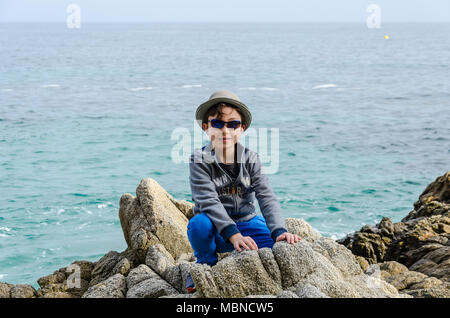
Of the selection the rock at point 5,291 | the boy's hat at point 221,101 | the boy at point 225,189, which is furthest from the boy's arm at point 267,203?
the rock at point 5,291

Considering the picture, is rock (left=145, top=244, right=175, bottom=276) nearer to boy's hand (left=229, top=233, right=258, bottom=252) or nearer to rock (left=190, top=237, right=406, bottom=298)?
boy's hand (left=229, top=233, right=258, bottom=252)

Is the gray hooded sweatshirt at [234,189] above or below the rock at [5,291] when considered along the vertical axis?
above

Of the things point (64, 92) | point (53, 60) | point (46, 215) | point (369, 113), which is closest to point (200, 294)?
point (46, 215)

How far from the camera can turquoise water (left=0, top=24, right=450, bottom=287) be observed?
44.3ft

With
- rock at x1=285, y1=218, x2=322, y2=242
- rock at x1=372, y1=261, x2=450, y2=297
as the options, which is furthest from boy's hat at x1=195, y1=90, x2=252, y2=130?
rock at x1=372, y1=261, x2=450, y2=297

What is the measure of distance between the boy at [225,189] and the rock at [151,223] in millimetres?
1606

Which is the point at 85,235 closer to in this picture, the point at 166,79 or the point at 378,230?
the point at 378,230

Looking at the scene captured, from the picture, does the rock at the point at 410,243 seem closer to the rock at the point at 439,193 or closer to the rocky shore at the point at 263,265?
the rocky shore at the point at 263,265

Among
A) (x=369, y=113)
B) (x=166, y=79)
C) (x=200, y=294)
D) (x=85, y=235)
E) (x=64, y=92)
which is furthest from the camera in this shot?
(x=166, y=79)

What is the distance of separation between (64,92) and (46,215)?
21.3 m

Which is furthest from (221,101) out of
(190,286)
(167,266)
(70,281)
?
(70,281)

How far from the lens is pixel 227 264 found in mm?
4035

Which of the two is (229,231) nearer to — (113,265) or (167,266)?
(167,266)

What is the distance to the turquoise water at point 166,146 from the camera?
44.3ft
